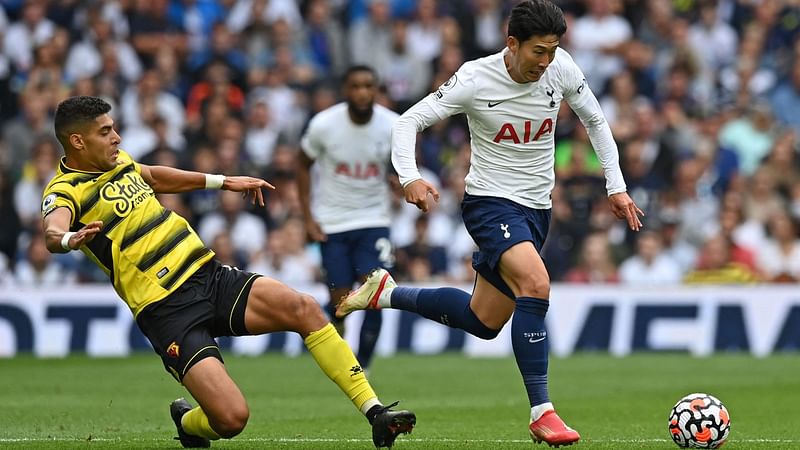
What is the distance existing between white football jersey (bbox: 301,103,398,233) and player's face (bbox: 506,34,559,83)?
471 cm

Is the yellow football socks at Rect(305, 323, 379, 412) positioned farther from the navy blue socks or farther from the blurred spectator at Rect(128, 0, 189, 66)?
the blurred spectator at Rect(128, 0, 189, 66)

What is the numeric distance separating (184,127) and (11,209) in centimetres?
269

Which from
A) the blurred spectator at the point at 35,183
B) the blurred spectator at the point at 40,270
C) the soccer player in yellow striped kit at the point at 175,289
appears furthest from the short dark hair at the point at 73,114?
the blurred spectator at the point at 35,183

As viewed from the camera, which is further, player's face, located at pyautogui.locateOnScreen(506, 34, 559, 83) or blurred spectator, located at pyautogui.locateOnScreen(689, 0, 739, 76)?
blurred spectator, located at pyautogui.locateOnScreen(689, 0, 739, 76)

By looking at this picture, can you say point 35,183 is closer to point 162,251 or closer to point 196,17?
point 196,17

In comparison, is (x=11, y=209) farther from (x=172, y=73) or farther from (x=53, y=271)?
(x=172, y=73)

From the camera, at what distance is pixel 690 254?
18.9 meters

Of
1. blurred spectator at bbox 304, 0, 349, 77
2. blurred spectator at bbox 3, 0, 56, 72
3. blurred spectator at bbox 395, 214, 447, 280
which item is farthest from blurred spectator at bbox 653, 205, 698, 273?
blurred spectator at bbox 3, 0, 56, 72

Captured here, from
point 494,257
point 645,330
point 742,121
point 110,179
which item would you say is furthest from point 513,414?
point 742,121

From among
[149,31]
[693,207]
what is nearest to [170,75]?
[149,31]

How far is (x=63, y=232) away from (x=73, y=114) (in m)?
0.94

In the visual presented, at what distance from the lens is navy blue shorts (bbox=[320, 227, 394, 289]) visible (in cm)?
1338

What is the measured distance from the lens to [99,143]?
27.2 feet

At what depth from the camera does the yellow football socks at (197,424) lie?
27.1 feet
